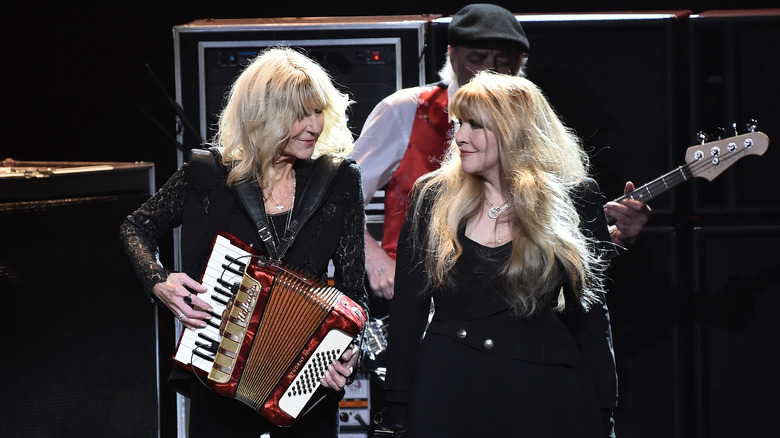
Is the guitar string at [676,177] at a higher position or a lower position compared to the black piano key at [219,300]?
higher

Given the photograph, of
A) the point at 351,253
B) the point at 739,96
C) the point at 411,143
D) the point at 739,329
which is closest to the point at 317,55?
the point at 411,143

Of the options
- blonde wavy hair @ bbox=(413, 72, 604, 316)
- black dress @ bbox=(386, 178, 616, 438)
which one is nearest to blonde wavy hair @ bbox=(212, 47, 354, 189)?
blonde wavy hair @ bbox=(413, 72, 604, 316)

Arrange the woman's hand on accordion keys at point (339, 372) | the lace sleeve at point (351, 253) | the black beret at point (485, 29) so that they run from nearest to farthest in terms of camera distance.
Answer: the woman's hand on accordion keys at point (339, 372) → the lace sleeve at point (351, 253) → the black beret at point (485, 29)

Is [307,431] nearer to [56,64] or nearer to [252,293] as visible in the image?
[252,293]

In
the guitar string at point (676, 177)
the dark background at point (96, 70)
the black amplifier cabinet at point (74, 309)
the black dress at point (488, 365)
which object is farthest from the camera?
the dark background at point (96, 70)

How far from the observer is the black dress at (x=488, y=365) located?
8.16 feet

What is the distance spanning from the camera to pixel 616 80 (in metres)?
4.18

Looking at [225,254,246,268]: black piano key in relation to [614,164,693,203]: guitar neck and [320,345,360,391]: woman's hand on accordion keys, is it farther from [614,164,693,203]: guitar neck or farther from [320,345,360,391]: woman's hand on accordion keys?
[614,164,693,203]: guitar neck

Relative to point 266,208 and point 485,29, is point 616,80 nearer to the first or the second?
point 485,29

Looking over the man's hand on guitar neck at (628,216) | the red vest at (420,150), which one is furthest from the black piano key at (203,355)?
the man's hand on guitar neck at (628,216)

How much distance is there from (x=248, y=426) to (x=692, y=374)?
2387 mm

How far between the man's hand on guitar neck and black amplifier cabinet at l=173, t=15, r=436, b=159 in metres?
1.06

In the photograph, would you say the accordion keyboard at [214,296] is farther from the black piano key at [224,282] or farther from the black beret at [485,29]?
the black beret at [485,29]

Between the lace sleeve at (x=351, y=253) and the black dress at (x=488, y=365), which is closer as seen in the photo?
the black dress at (x=488, y=365)
